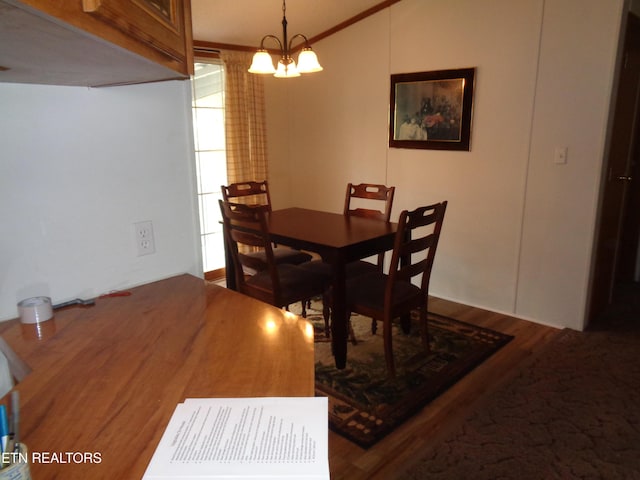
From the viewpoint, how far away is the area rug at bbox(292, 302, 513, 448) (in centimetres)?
219

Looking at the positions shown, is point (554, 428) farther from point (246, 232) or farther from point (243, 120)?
point (243, 120)

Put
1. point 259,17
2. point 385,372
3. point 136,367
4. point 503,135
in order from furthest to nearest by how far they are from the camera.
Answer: point 259,17
point 503,135
point 385,372
point 136,367

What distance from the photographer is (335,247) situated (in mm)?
2414

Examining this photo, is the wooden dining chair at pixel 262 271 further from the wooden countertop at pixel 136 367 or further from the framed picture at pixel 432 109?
the framed picture at pixel 432 109

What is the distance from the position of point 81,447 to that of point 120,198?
0.84 m

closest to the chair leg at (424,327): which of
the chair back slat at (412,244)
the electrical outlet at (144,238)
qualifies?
the chair back slat at (412,244)

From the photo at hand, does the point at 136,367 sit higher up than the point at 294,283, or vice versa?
the point at 136,367

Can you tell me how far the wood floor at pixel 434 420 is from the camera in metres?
1.88

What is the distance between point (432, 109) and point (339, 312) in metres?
1.85

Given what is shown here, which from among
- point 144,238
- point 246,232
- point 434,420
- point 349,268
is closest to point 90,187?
point 144,238

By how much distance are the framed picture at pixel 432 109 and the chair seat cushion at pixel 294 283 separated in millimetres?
1478

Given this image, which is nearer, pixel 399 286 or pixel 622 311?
pixel 399 286

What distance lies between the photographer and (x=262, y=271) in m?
2.89

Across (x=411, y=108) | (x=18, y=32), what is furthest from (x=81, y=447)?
(x=411, y=108)
